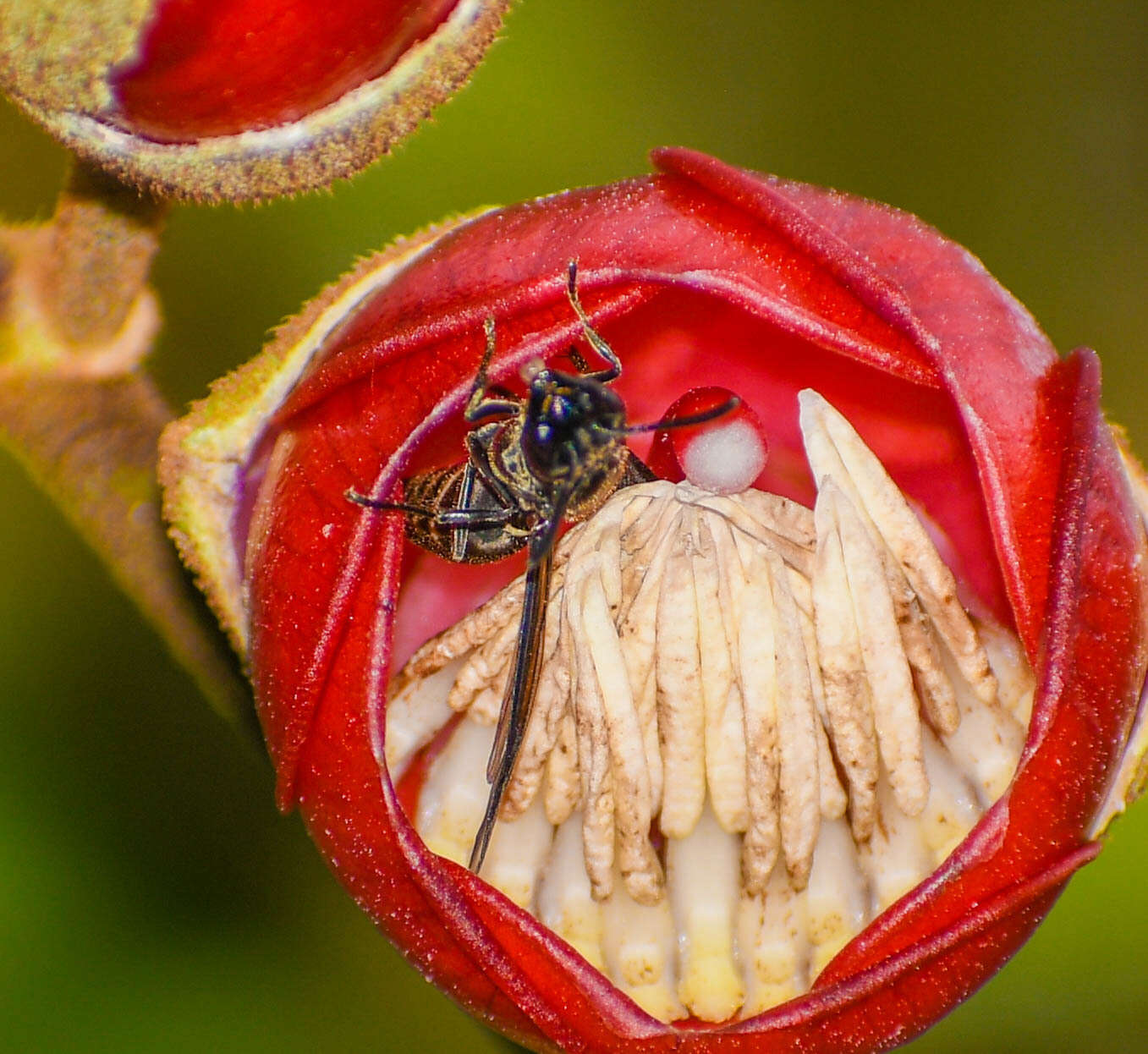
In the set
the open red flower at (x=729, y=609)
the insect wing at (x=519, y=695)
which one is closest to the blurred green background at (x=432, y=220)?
the open red flower at (x=729, y=609)

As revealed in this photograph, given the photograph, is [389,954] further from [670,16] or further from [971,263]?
[670,16]

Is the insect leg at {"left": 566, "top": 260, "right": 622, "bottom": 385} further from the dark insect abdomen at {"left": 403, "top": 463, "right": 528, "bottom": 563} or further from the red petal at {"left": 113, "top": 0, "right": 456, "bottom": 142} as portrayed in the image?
the red petal at {"left": 113, "top": 0, "right": 456, "bottom": 142}

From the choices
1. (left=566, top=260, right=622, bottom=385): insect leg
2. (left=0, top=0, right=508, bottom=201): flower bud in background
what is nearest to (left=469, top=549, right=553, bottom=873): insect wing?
(left=566, top=260, right=622, bottom=385): insect leg

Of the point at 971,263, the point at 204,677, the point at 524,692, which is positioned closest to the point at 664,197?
the point at 971,263

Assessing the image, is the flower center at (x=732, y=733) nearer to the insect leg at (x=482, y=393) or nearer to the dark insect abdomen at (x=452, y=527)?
the dark insect abdomen at (x=452, y=527)

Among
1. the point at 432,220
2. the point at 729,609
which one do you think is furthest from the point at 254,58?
the point at 729,609

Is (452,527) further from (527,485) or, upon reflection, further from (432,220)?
(432,220)
